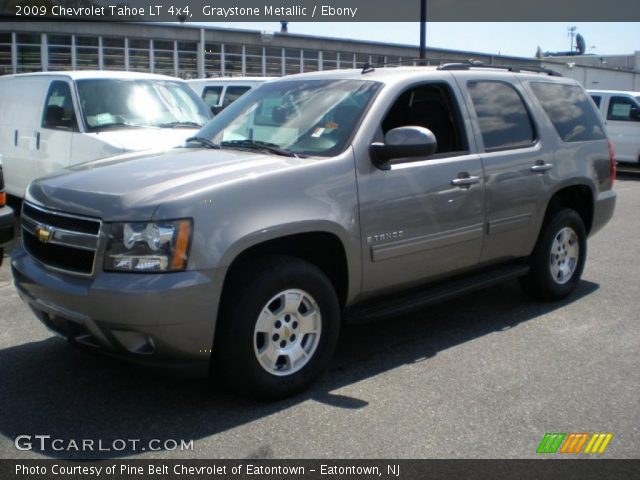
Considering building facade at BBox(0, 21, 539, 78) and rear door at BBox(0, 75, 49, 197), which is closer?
rear door at BBox(0, 75, 49, 197)

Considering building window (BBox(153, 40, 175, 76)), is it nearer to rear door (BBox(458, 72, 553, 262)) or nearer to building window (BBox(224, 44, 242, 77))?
building window (BBox(224, 44, 242, 77))

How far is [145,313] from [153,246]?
332mm

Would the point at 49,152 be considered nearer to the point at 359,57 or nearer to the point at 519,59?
the point at 359,57

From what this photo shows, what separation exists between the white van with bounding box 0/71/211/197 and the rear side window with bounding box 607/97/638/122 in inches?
451

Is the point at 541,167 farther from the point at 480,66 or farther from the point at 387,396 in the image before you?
the point at 387,396

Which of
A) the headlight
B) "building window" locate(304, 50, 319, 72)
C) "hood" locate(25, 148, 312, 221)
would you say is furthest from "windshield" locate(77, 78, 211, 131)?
"building window" locate(304, 50, 319, 72)

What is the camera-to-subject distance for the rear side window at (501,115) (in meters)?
5.22

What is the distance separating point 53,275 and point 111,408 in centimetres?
79

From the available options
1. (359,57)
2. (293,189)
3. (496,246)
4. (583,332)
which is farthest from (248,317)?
(359,57)

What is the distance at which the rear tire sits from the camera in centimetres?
575

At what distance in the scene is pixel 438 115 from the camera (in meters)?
5.14

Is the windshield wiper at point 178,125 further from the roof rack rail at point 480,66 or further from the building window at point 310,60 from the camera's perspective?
the building window at point 310,60

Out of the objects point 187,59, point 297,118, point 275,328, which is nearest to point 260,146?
point 297,118

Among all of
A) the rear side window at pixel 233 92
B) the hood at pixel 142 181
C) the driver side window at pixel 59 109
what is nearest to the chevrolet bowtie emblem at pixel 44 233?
the hood at pixel 142 181
